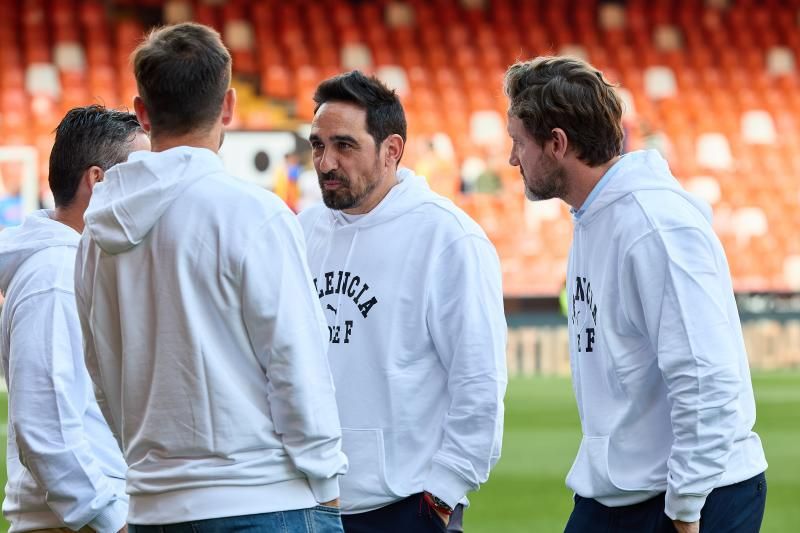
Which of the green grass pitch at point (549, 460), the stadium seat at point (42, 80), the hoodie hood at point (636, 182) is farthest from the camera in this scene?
the stadium seat at point (42, 80)

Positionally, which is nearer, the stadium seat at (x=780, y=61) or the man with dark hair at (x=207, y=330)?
the man with dark hair at (x=207, y=330)

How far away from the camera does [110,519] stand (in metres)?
2.68

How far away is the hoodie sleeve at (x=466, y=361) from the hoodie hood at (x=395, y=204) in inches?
7.3

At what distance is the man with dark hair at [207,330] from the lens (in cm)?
212

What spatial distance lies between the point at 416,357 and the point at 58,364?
946mm

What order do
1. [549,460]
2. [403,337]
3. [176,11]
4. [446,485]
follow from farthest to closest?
[176,11]
[549,460]
[403,337]
[446,485]

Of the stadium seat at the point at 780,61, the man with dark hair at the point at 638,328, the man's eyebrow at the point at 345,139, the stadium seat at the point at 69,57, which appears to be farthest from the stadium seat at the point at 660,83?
the man with dark hair at the point at 638,328

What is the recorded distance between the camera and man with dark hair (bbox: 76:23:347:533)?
6.96 feet

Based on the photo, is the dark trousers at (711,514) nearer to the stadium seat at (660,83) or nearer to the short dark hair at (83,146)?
the short dark hair at (83,146)

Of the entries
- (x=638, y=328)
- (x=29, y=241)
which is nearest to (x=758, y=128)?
(x=638, y=328)

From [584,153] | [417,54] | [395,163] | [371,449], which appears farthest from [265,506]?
[417,54]

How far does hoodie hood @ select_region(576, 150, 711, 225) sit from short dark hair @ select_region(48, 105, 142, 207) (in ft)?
3.76

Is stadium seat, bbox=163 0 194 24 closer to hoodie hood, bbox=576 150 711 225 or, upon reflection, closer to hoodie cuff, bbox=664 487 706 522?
hoodie hood, bbox=576 150 711 225

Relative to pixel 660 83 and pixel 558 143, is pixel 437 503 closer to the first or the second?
pixel 558 143
